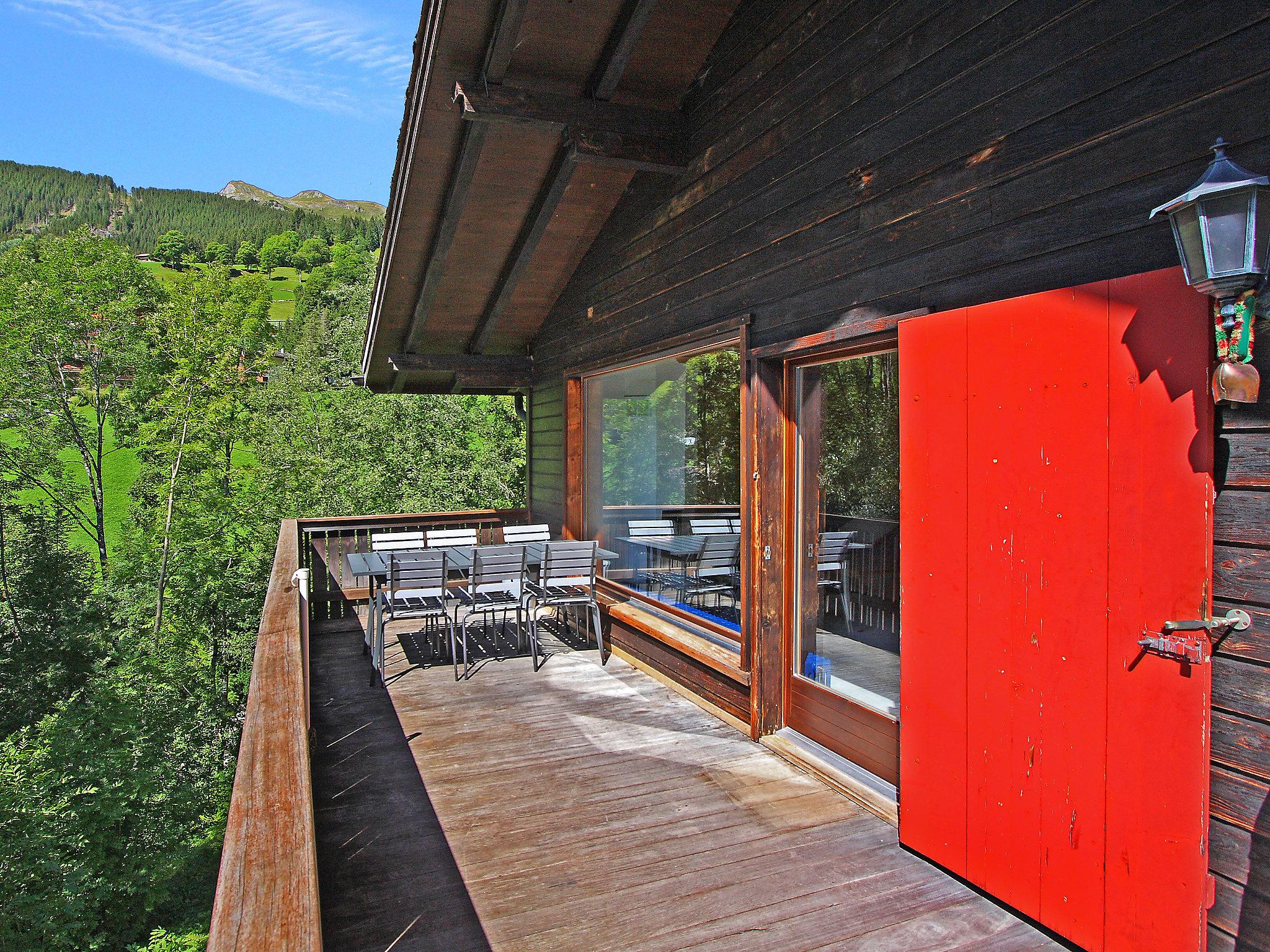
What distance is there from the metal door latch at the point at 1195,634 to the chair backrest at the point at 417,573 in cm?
432

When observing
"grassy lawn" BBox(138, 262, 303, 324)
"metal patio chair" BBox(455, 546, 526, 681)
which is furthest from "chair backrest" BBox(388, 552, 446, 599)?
"grassy lawn" BBox(138, 262, 303, 324)

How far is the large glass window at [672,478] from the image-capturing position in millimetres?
4758

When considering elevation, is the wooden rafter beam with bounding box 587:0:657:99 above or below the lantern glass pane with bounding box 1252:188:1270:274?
above

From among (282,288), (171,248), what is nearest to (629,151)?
(282,288)

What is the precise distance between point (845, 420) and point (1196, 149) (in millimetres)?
1857

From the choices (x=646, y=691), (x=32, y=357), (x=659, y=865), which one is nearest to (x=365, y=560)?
(x=646, y=691)

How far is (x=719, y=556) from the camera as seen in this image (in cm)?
486

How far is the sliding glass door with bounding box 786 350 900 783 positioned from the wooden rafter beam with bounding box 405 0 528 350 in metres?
2.12

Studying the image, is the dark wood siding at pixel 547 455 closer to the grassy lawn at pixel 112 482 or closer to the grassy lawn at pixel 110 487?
the grassy lawn at pixel 112 482

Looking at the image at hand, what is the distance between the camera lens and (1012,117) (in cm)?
254

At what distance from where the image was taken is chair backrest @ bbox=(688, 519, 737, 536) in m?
4.82

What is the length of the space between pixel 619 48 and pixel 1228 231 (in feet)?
10.5

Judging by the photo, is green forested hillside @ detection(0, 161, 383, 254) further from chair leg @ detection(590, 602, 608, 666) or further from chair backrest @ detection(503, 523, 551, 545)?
chair leg @ detection(590, 602, 608, 666)

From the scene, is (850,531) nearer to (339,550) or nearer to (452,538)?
(452,538)
